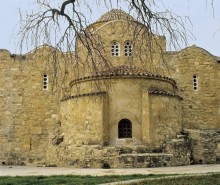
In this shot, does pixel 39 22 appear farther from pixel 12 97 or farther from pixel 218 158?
pixel 12 97

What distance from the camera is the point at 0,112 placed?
22.2 meters

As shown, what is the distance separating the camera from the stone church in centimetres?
1639

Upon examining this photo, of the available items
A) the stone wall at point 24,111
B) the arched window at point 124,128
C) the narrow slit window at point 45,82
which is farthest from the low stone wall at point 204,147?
the narrow slit window at point 45,82

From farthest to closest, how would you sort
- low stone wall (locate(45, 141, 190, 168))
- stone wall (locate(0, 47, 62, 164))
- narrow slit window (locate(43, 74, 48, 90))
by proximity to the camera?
narrow slit window (locate(43, 74, 48, 90)) < stone wall (locate(0, 47, 62, 164)) < low stone wall (locate(45, 141, 190, 168))

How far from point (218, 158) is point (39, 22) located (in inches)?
544

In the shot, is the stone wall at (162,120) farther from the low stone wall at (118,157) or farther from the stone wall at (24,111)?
the stone wall at (24,111)

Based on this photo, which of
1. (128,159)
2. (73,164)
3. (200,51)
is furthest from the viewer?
(200,51)

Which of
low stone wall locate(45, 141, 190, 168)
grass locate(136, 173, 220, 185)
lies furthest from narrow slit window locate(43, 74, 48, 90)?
grass locate(136, 173, 220, 185)

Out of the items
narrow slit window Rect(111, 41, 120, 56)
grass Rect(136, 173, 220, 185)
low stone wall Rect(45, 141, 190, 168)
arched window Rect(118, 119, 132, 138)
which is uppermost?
narrow slit window Rect(111, 41, 120, 56)

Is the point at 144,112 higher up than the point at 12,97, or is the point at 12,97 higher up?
the point at 12,97

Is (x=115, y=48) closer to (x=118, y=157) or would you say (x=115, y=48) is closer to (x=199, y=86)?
(x=199, y=86)

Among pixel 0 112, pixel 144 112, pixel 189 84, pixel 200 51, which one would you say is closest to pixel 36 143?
pixel 0 112

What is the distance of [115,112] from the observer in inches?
680

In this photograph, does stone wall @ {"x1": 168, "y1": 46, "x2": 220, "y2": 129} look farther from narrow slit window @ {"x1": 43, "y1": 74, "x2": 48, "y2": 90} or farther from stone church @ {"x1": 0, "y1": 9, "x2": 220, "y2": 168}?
narrow slit window @ {"x1": 43, "y1": 74, "x2": 48, "y2": 90}
